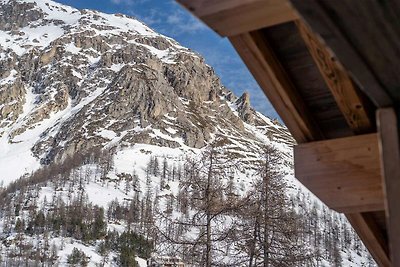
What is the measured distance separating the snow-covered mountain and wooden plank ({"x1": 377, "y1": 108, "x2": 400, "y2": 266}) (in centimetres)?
9230

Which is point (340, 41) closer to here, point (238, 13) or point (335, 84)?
point (238, 13)

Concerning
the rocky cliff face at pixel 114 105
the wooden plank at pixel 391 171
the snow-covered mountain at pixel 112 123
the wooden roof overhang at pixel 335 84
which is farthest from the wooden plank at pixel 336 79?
the rocky cliff face at pixel 114 105

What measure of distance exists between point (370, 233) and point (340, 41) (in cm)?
216

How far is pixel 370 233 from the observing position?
294 cm

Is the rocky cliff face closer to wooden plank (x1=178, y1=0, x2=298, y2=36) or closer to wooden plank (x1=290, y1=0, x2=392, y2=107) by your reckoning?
wooden plank (x1=178, y1=0, x2=298, y2=36)

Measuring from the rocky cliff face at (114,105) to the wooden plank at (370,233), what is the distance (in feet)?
444

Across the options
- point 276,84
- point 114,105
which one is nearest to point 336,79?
point 276,84

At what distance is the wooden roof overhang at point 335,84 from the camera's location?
38.5 inches

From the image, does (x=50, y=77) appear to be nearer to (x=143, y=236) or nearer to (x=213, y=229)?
(x=143, y=236)

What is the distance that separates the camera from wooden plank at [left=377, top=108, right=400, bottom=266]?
1.20 m

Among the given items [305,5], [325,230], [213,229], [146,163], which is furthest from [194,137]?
[305,5]

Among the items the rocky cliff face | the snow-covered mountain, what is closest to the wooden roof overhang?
the snow-covered mountain

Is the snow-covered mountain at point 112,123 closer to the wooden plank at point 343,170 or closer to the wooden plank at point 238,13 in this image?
the wooden plank at point 343,170

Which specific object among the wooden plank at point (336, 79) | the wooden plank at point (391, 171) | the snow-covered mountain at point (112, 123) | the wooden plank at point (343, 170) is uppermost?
the snow-covered mountain at point (112, 123)
